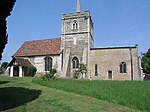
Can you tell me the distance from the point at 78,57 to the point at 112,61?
5901 millimetres

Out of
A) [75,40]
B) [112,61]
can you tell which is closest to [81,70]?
[112,61]

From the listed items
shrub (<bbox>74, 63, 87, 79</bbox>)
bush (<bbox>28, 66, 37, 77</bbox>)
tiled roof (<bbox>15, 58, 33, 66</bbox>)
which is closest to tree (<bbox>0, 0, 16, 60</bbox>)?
shrub (<bbox>74, 63, 87, 79</bbox>)

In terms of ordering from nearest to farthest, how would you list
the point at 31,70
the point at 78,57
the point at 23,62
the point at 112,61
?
the point at 112,61 → the point at 78,57 → the point at 23,62 → the point at 31,70

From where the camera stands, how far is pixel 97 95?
611 inches

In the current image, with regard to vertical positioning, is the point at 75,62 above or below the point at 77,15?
below

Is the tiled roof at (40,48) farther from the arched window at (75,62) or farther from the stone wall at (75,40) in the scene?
the arched window at (75,62)

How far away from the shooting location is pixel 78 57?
37281 millimetres

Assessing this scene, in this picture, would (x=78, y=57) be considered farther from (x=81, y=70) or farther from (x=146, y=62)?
(x=146, y=62)

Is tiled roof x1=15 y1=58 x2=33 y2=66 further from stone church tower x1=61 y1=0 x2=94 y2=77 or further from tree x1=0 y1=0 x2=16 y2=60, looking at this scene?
tree x1=0 y1=0 x2=16 y2=60

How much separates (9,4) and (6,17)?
743 millimetres

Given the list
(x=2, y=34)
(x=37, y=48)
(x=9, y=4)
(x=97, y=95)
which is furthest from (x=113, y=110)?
(x=37, y=48)

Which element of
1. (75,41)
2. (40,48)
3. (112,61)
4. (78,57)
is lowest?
(112,61)

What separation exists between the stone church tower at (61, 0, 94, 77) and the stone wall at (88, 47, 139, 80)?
1.45m

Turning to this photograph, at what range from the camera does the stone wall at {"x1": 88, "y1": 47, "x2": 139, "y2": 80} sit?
114 feet
